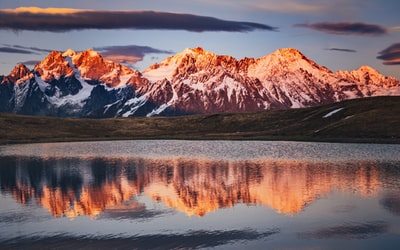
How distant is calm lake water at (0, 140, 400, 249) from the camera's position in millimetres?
36500

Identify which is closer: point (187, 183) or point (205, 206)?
point (205, 206)

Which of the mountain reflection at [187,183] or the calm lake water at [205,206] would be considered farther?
the mountain reflection at [187,183]

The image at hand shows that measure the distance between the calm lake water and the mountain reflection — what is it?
0.35 ft

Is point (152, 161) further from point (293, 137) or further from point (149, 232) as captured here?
point (293, 137)

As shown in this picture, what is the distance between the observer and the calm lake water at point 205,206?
36.5 meters

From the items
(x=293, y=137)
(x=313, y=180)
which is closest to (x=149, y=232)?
(x=313, y=180)

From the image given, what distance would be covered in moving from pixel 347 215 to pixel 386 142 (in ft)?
309

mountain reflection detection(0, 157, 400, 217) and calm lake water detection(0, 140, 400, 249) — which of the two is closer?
calm lake water detection(0, 140, 400, 249)

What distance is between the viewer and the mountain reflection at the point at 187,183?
50969 mm

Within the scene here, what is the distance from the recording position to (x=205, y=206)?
4919 centimetres

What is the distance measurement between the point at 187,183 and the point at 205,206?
15.9 meters

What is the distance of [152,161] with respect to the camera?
96562 mm

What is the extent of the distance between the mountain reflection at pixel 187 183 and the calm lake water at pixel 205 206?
0.35ft

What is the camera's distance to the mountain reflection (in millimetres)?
50969
